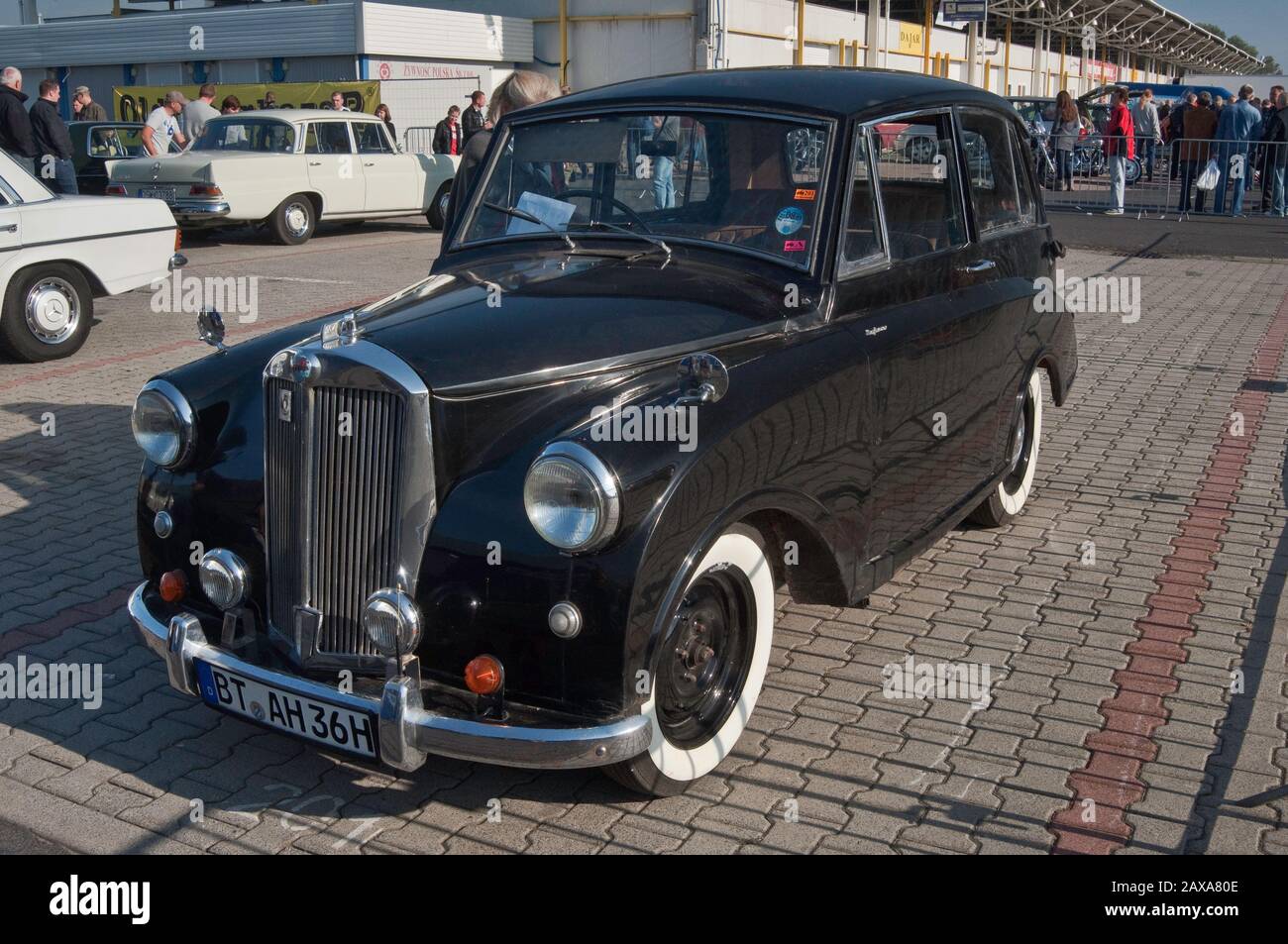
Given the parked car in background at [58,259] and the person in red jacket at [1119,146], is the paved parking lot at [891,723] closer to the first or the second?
the parked car in background at [58,259]

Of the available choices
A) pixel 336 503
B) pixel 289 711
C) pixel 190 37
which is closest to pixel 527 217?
pixel 336 503

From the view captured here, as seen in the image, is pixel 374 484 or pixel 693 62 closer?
pixel 374 484

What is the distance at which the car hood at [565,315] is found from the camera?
11.8ft

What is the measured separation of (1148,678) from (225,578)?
123 inches

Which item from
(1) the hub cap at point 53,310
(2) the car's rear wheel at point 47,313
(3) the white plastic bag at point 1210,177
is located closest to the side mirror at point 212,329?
(2) the car's rear wheel at point 47,313

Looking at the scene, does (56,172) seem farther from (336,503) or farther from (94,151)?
(336,503)

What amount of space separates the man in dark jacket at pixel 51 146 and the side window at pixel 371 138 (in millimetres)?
4345

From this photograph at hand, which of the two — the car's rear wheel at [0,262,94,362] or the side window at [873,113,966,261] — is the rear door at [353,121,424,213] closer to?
the car's rear wheel at [0,262,94,362]
